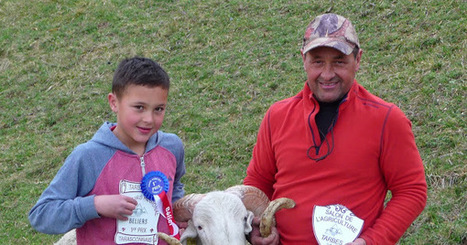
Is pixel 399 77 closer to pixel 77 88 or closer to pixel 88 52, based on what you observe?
pixel 77 88

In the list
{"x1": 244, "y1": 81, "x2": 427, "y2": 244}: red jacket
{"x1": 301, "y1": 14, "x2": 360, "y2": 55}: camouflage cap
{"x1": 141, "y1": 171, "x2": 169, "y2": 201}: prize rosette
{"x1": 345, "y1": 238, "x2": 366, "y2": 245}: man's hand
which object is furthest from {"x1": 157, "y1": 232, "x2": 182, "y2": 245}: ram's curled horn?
{"x1": 301, "y1": 14, "x2": 360, "y2": 55}: camouflage cap

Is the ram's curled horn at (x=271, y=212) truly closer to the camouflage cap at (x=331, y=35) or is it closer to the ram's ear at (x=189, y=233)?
the ram's ear at (x=189, y=233)

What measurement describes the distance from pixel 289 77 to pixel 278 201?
633cm

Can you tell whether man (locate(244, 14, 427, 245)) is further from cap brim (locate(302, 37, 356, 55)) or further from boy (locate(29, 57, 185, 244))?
boy (locate(29, 57, 185, 244))

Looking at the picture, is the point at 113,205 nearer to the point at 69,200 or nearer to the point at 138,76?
the point at 69,200

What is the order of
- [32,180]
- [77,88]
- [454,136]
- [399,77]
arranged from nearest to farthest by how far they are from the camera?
1. [454,136]
2. [399,77]
3. [32,180]
4. [77,88]

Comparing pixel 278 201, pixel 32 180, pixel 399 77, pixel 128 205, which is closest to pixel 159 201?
pixel 128 205

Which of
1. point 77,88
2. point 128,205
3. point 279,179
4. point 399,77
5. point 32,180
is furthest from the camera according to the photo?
point 77,88

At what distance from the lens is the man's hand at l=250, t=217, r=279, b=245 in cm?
411

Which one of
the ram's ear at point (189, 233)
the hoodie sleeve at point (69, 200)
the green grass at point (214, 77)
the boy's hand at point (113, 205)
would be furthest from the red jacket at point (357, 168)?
the green grass at point (214, 77)

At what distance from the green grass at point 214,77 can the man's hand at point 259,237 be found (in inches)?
94.2

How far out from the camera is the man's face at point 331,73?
3.88 meters

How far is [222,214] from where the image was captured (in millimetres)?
4348

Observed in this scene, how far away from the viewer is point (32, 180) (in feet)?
32.4
